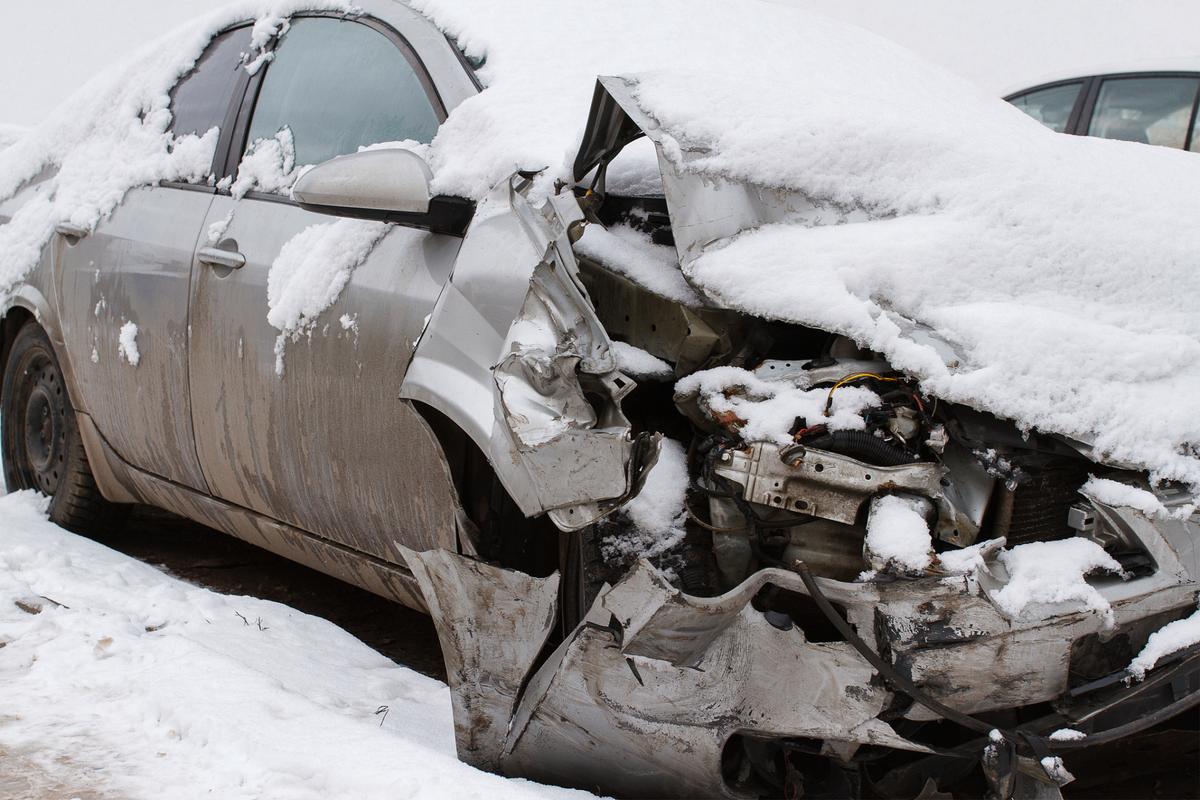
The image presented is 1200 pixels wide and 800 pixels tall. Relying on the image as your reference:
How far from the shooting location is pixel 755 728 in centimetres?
213

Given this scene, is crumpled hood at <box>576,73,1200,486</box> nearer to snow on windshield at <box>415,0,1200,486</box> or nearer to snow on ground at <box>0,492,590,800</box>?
snow on windshield at <box>415,0,1200,486</box>

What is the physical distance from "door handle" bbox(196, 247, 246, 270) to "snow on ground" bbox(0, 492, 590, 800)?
0.93 m

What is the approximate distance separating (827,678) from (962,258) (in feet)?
2.60

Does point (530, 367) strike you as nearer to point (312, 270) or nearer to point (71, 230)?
point (312, 270)

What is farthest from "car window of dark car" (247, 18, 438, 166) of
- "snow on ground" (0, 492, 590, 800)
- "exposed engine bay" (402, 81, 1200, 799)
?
"snow on ground" (0, 492, 590, 800)

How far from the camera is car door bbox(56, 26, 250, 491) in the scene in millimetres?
3500

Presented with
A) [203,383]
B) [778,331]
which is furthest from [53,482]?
[778,331]

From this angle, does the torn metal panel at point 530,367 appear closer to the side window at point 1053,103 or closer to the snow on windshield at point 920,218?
the snow on windshield at point 920,218

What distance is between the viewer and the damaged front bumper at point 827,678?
2.01 meters

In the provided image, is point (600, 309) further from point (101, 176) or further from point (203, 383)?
point (101, 176)

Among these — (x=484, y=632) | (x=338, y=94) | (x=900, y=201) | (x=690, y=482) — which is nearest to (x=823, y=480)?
(x=690, y=482)

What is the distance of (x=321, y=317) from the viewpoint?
2896mm

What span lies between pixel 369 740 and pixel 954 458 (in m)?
1.27

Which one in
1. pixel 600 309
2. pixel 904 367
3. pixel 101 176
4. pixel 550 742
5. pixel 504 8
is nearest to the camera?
pixel 904 367
